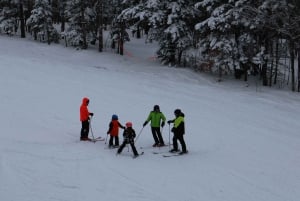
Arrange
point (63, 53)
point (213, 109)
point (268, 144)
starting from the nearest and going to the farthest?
point (268, 144), point (213, 109), point (63, 53)

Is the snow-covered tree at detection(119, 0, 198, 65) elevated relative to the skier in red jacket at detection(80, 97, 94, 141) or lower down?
elevated

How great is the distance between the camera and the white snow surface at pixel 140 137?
10156 mm

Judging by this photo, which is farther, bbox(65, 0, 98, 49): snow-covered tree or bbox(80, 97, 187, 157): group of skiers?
bbox(65, 0, 98, 49): snow-covered tree

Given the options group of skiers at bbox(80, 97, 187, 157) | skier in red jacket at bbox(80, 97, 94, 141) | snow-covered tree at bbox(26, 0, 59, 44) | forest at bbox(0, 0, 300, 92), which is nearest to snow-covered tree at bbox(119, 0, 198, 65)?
forest at bbox(0, 0, 300, 92)

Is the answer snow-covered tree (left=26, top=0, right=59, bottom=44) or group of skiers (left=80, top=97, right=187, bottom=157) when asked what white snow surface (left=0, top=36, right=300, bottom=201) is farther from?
snow-covered tree (left=26, top=0, right=59, bottom=44)

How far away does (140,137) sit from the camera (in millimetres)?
A: 15555

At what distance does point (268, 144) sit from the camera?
15.7m

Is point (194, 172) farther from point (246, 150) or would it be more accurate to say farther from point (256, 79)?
point (256, 79)

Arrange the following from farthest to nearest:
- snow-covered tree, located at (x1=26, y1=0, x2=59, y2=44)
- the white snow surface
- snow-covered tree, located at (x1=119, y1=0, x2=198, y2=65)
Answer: snow-covered tree, located at (x1=26, y1=0, x2=59, y2=44), snow-covered tree, located at (x1=119, y1=0, x2=198, y2=65), the white snow surface

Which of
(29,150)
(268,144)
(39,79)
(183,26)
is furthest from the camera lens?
(183,26)

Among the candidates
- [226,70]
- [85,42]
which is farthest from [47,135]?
[85,42]

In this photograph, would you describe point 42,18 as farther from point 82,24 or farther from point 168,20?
point 168,20

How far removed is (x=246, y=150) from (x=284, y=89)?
52.4ft

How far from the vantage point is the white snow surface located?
33.3ft
